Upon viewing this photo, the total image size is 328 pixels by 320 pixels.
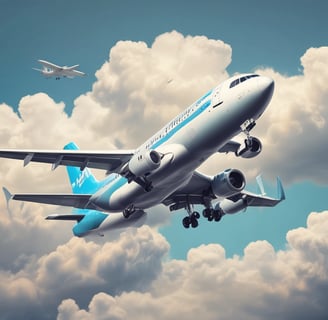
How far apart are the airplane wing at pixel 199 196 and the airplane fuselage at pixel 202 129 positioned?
17.7 ft

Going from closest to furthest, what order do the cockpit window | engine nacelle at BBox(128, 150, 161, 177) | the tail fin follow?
1. the cockpit window
2. engine nacelle at BBox(128, 150, 161, 177)
3. the tail fin

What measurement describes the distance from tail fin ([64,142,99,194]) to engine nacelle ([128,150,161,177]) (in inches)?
553

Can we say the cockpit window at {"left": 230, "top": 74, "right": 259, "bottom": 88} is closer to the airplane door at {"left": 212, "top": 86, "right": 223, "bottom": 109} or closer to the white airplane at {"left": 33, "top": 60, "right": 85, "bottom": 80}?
the airplane door at {"left": 212, "top": 86, "right": 223, "bottom": 109}

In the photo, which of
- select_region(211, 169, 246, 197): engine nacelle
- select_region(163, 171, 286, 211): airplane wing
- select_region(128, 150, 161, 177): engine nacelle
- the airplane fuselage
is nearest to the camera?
the airplane fuselage

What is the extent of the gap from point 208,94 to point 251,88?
336 cm

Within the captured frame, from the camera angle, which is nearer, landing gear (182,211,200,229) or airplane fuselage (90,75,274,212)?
airplane fuselage (90,75,274,212)

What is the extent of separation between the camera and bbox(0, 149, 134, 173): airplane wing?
123ft

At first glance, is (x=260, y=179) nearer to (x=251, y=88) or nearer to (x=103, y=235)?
(x=103, y=235)

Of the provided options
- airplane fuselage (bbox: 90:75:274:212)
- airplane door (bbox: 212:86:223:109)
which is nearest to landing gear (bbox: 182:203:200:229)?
airplane fuselage (bbox: 90:75:274:212)

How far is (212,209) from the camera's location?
4459cm

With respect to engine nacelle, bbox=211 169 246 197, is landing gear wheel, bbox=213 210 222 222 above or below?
below

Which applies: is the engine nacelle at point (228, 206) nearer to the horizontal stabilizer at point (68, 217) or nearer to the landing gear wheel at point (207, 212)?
the landing gear wheel at point (207, 212)

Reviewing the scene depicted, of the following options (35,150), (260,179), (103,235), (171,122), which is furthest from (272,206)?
(35,150)

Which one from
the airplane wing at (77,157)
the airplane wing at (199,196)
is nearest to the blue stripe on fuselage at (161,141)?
the airplane wing at (77,157)
